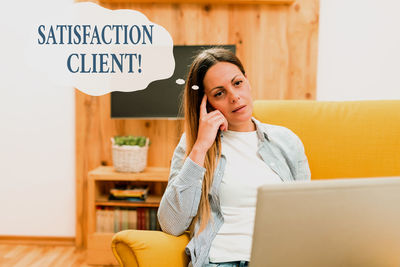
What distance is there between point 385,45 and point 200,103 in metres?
1.82

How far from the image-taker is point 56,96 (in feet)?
8.61

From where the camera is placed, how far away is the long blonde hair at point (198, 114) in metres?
1.22

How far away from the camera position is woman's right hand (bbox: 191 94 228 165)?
121 centimetres

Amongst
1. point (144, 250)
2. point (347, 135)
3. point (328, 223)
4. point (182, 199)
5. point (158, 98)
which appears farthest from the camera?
point (158, 98)

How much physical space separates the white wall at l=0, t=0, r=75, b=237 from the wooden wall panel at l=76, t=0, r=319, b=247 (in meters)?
0.15

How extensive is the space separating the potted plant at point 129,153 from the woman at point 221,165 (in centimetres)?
107

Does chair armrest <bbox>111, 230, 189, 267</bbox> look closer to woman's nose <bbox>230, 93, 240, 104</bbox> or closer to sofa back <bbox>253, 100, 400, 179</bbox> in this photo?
woman's nose <bbox>230, 93, 240, 104</bbox>

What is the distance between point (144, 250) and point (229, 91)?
1.90 ft

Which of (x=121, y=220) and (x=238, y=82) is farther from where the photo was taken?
(x=121, y=220)

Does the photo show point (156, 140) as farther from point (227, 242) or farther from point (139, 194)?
point (227, 242)

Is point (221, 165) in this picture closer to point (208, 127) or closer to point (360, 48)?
point (208, 127)

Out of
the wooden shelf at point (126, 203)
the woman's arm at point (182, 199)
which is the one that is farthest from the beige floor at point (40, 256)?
the woman's arm at point (182, 199)

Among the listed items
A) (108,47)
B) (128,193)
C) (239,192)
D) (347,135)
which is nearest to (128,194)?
(128,193)

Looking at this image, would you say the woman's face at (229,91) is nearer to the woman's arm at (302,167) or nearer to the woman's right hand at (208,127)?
the woman's right hand at (208,127)
